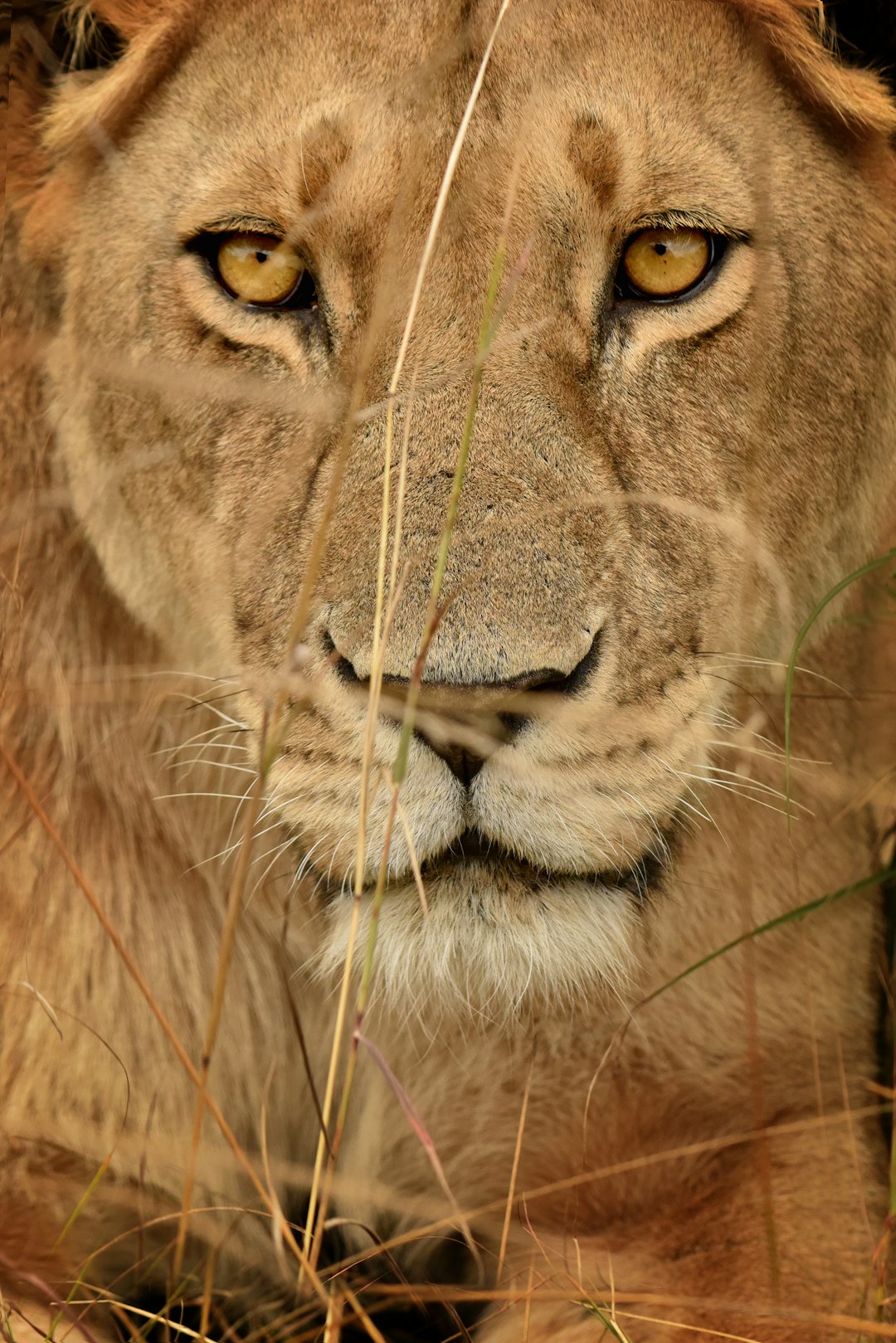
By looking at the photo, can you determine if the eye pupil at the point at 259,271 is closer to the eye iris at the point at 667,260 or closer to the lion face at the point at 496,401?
the lion face at the point at 496,401

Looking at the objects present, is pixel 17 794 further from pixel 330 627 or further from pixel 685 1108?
pixel 685 1108

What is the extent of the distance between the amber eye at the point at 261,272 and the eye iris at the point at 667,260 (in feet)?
1.26

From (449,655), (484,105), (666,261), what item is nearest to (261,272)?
(484,105)

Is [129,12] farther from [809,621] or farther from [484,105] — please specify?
[809,621]

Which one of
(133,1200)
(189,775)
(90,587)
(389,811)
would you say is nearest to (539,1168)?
(133,1200)

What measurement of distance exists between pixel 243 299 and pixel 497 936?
0.82 meters

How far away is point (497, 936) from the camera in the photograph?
5.02ft

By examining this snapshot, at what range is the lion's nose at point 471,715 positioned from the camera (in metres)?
Result: 1.37

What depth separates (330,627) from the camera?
1.54 m

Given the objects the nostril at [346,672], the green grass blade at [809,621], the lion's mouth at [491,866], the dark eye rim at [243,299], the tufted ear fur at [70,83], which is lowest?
the lion's mouth at [491,866]

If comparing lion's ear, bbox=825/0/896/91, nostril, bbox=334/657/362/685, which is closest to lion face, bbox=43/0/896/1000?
nostril, bbox=334/657/362/685

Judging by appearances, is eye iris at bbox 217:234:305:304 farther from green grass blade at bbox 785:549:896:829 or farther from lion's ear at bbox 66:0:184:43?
green grass blade at bbox 785:549:896:829

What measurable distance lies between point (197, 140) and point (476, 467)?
583 millimetres

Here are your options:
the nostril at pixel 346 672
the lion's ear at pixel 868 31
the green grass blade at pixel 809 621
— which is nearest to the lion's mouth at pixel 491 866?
the nostril at pixel 346 672
